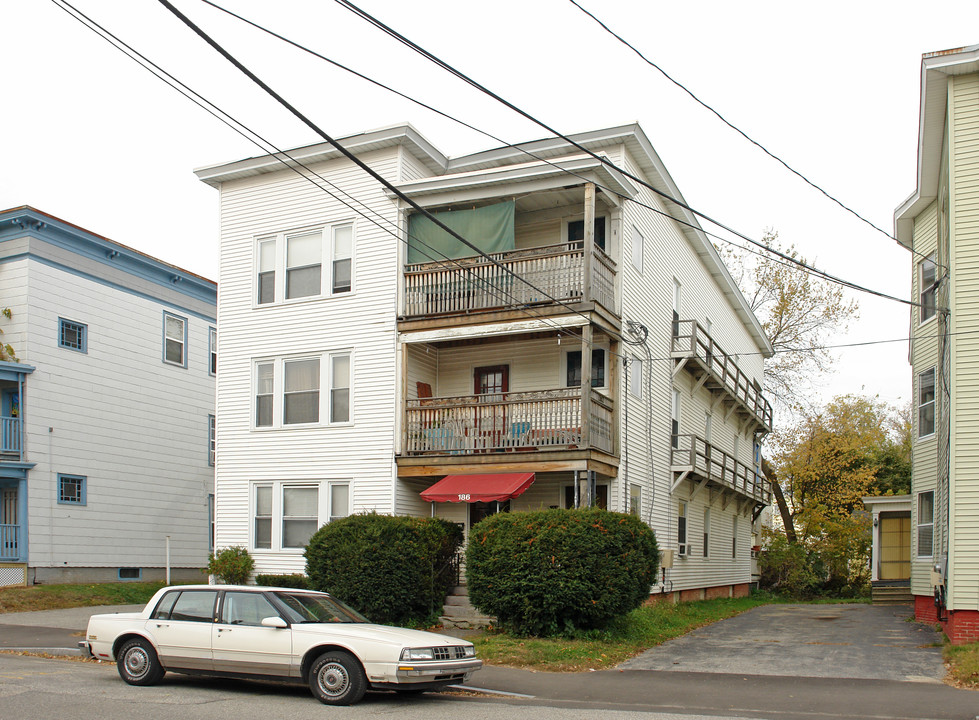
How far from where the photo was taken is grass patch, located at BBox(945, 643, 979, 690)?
13.0 metres

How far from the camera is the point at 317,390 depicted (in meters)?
22.8

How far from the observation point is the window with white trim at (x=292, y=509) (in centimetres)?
2217

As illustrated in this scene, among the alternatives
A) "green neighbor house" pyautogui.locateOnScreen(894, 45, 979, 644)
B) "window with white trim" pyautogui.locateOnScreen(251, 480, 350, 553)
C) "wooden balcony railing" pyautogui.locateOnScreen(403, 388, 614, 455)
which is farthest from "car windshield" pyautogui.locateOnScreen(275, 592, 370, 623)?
"green neighbor house" pyautogui.locateOnScreen(894, 45, 979, 644)

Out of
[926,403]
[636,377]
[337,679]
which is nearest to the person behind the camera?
[337,679]

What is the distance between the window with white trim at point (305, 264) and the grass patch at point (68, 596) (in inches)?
339

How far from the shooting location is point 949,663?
1497 centimetres

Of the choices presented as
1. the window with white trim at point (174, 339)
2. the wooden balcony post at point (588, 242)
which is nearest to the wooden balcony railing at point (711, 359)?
the wooden balcony post at point (588, 242)

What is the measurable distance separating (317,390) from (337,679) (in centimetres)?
1226

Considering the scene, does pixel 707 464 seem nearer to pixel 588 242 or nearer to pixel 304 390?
pixel 588 242

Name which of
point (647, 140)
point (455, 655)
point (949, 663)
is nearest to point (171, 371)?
point (647, 140)

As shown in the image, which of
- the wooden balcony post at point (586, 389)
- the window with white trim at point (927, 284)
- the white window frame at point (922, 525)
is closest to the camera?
the wooden balcony post at point (586, 389)

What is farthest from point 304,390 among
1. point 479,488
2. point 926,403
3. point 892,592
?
point 892,592

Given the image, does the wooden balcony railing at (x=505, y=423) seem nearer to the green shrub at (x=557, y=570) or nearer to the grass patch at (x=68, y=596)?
the green shrub at (x=557, y=570)

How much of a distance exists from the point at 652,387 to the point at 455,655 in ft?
43.7
